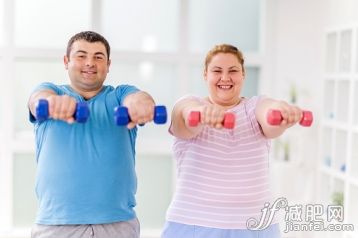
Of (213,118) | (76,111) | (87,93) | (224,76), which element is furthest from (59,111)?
(224,76)

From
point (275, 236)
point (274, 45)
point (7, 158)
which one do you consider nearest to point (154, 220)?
point (7, 158)

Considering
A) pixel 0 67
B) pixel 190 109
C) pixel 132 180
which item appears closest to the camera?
pixel 190 109

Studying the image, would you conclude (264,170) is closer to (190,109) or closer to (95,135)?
(190,109)

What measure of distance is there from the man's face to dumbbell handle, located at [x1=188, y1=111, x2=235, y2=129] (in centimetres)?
33

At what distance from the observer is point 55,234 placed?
157 cm

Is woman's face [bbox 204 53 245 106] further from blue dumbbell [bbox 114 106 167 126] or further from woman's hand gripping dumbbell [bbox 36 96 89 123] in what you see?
woman's hand gripping dumbbell [bbox 36 96 89 123]

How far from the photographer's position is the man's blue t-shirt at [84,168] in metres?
1.55

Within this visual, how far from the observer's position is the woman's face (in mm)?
1650

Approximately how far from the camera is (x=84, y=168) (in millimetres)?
1550

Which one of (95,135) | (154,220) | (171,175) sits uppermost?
(95,135)

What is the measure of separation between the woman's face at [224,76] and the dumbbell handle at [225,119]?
0.24 meters

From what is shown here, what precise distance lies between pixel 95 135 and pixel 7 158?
6.91ft

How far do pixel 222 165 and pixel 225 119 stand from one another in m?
0.27

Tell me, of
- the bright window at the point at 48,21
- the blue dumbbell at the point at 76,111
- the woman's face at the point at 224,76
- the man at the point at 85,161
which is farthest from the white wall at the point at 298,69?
the blue dumbbell at the point at 76,111
